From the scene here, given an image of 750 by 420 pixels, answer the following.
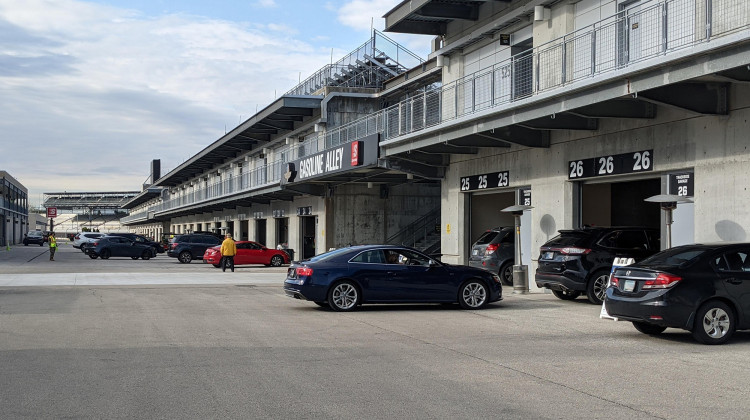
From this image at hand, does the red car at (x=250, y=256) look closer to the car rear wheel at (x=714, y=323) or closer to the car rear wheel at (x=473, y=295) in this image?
the car rear wheel at (x=473, y=295)

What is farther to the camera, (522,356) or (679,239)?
(679,239)

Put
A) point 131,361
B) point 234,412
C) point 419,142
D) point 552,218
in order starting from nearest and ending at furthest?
1. point 234,412
2. point 131,361
3. point 552,218
4. point 419,142

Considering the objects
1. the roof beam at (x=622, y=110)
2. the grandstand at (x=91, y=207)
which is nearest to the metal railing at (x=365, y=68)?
the roof beam at (x=622, y=110)

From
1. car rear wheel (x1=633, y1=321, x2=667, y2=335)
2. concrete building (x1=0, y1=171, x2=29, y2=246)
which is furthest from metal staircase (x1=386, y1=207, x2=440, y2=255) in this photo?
concrete building (x1=0, y1=171, x2=29, y2=246)

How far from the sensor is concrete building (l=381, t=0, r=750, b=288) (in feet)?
49.5

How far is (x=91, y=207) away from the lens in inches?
7195

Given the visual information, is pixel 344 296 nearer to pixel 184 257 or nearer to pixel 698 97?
→ pixel 698 97

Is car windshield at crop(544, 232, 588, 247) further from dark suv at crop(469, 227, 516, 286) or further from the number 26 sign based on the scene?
dark suv at crop(469, 227, 516, 286)

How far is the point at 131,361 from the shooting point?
9.77 metres

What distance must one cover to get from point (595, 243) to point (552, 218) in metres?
4.14

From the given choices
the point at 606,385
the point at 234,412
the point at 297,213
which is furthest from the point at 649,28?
the point at 297,213

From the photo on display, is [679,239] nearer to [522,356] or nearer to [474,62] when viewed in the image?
[522,356]

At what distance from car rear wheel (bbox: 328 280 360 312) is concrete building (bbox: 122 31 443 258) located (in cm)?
1207

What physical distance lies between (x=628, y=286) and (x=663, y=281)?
68 cm
